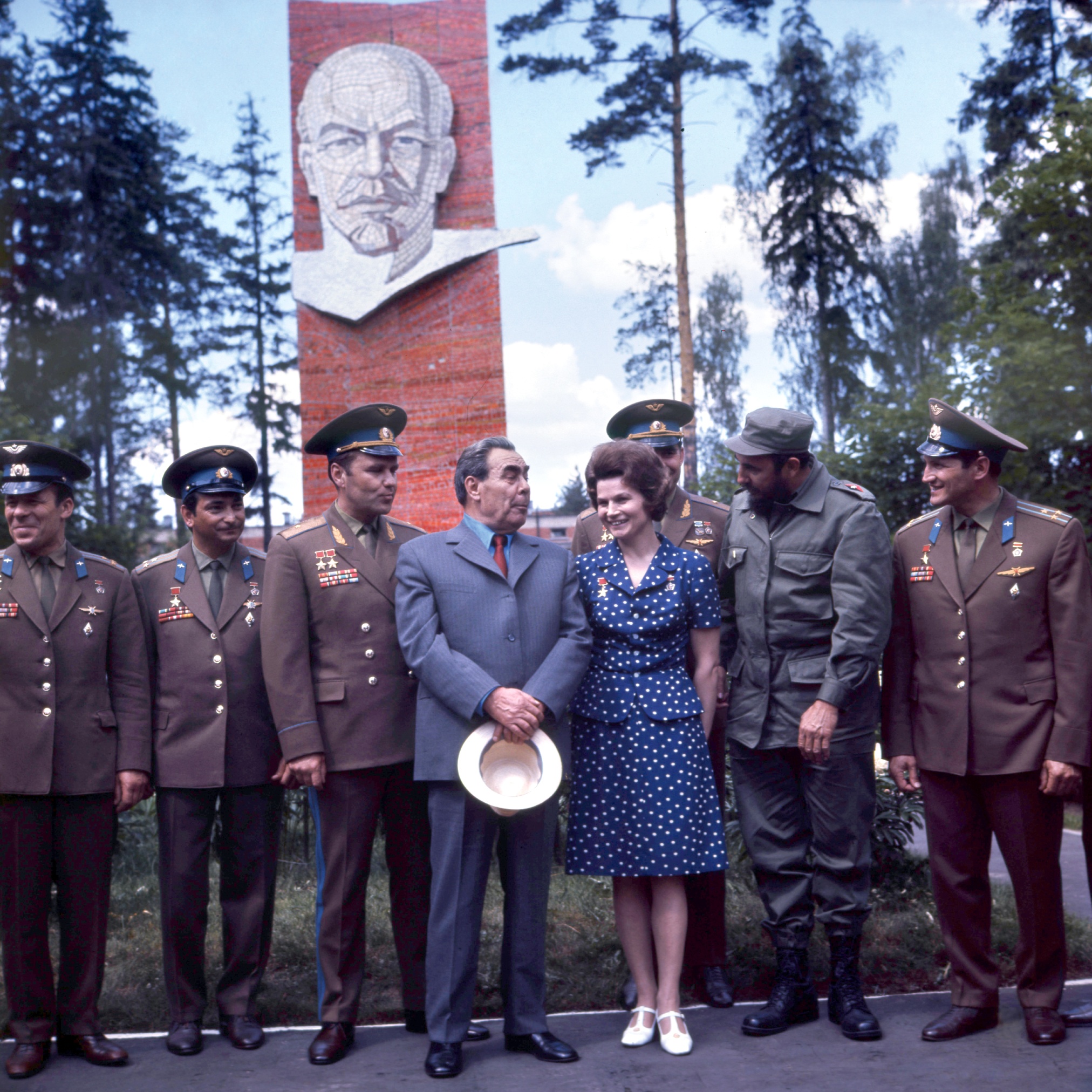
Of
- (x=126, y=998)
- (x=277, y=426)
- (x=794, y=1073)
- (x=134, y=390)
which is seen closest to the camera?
(x=794, y=1073)

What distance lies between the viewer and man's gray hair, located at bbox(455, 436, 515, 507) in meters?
4.40

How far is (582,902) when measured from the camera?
6145 millimetres

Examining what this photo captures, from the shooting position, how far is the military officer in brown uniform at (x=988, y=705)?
430 cm

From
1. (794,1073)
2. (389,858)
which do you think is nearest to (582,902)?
(389,858)

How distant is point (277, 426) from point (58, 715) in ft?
91.0

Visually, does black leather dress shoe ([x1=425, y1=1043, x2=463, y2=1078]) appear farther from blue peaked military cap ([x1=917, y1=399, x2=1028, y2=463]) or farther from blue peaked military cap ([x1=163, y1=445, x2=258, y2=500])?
blue peaked military cap ([x1=917, y1=399, x2=1028, y2=463])

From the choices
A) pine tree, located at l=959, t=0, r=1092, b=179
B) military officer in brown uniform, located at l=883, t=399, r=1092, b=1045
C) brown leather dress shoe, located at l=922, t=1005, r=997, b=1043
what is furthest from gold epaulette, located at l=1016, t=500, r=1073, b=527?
pine tree, located at l=959, t=0, r=1092, b=179

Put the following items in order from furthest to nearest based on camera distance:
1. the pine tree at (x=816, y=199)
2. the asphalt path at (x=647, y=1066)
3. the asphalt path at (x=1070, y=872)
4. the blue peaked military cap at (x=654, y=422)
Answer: the pine tree at (x=816, y=199) < the asphalt path at (x=1070, y=872) < the blue peaked military cap at (x=654, y=422) < the asphalt path at (x=647, y=1066)

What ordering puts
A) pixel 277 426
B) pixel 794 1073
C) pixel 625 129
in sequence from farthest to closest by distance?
pixel 277 426 < pixel 625 129 < pixel 794 1073

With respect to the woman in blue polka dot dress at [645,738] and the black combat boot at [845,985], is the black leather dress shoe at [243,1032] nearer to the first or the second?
the woman in blue polka dot dress at [645,738]

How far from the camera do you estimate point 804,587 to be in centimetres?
450

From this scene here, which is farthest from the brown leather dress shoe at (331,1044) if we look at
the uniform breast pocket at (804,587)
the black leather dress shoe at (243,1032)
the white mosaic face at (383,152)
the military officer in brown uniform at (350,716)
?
the white mosaic face at (383,152)

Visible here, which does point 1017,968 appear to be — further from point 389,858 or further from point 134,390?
point 134,390

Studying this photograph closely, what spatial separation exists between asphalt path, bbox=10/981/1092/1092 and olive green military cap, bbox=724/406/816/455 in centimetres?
210
